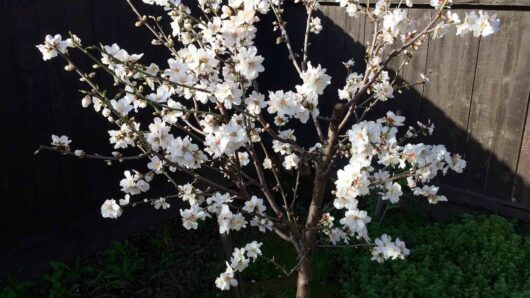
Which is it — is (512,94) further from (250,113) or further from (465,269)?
(250,113)

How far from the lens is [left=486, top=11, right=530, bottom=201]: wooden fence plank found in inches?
120

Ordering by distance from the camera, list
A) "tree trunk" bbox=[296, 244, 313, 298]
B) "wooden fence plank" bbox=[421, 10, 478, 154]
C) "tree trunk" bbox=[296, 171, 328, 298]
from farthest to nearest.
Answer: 1. "wooden fence plank" bbox=[421, 10, 478, 154]
2. "tree trunk" bbox=[296, 244, 313, 298]
3. "tree trunk" bbox=[296, 171, 328, 298]

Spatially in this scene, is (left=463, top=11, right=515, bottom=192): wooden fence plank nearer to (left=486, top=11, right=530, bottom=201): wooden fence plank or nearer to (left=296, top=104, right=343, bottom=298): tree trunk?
(left=486, top=11, right=530, bottom=201): wooden fence plank

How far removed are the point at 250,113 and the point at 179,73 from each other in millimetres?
307

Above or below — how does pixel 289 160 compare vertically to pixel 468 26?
below

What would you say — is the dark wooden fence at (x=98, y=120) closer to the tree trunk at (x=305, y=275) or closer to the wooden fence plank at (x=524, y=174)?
the wooden fence plank at (x=524, y=174)

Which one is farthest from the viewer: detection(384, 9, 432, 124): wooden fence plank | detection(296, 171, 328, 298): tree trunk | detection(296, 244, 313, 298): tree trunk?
detection(384, 9, 432, 124): wooden fence plank

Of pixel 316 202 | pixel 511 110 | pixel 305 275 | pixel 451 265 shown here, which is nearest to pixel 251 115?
pixel 316 202

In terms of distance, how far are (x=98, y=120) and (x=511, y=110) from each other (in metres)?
2.83

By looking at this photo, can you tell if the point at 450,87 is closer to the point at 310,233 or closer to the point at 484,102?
the point at 484,102

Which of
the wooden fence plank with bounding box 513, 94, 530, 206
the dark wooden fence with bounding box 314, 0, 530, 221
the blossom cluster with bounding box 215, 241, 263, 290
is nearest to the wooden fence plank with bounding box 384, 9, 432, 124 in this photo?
the dark wooden fence with bounding box 314, 0, 530, 221

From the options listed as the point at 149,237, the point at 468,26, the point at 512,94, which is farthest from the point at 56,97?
the point at 512,94

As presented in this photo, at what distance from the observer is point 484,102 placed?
129 inches

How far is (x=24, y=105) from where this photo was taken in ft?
9.73
